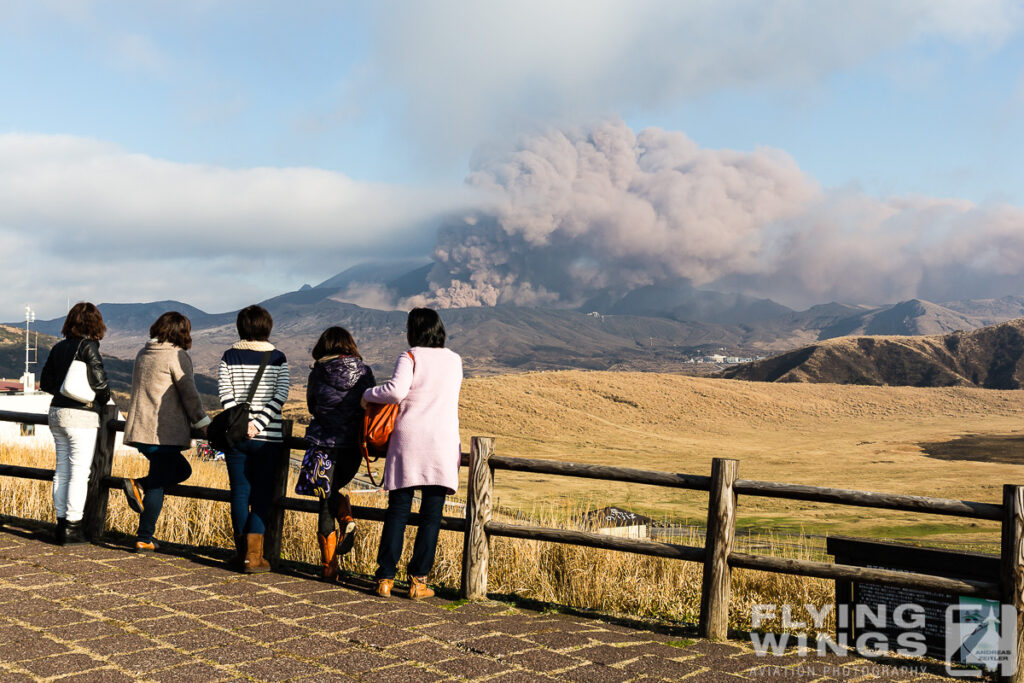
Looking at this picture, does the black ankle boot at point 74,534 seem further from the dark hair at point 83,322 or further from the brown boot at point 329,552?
the brown boot at point 329,552

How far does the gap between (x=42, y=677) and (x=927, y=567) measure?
5.13 metres

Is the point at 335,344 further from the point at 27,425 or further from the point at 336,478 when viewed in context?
the point at 27,425

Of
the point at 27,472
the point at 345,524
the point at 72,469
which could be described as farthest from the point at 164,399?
the point at 27,472

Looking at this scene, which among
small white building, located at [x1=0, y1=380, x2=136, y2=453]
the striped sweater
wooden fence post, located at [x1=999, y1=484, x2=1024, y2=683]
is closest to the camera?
wooden fence post, located at [x1=999, y1=484, x2=1024, y2=683]

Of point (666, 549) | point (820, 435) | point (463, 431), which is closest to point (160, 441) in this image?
point (666, 549)

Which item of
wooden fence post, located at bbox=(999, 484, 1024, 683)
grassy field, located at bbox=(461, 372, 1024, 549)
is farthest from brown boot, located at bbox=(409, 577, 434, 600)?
grassy field, located at bbox=(461, 372, 1024, 549)

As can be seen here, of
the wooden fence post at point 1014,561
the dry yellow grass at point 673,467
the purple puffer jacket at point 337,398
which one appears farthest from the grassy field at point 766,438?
the wooden fence post at point 1014,561

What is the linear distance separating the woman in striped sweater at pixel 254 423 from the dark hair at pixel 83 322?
4.78ft

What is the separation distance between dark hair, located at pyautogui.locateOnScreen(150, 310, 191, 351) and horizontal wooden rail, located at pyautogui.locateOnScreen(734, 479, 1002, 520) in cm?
437

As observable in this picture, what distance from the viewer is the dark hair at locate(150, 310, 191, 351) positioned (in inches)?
275

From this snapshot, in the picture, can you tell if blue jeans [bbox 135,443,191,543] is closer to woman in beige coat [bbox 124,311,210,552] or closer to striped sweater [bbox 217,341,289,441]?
woman in beige coat [bbox 124,311,210,552]

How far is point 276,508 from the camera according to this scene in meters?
7.17

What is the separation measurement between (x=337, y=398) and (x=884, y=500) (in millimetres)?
3662

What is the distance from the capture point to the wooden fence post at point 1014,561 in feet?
17.1
